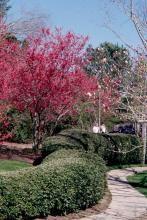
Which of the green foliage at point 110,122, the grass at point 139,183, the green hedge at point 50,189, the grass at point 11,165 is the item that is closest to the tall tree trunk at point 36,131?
the grass at point 11,165

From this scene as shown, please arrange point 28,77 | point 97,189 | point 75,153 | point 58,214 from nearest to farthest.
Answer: point 58,214 → point 97,189 → point 75,153 → point 28,77

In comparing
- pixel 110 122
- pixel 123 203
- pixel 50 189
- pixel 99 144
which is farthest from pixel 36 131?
pixel 110 122

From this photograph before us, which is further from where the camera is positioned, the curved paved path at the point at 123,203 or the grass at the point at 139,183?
the grass at the point at 139,183

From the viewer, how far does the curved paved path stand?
28.3ft

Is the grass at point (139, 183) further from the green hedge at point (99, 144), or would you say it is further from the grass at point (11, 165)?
the grass at point (11, 165)

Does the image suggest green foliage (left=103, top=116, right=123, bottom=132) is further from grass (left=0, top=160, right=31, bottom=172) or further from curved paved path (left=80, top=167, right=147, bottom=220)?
curved paved path (left=80, top=167, right=147, bottom=220)

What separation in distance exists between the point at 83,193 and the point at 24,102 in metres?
9.60

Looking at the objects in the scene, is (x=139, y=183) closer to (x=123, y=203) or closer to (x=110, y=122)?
(x=123, y=203)

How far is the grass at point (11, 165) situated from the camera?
13.4 m

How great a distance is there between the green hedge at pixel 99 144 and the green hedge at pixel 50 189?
14.4 ft

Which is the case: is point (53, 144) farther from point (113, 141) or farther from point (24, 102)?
point (113, 141)

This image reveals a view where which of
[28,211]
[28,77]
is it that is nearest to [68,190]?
[28,211]

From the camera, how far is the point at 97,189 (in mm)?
9539

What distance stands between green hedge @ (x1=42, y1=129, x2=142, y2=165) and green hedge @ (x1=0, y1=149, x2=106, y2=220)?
4.40m
